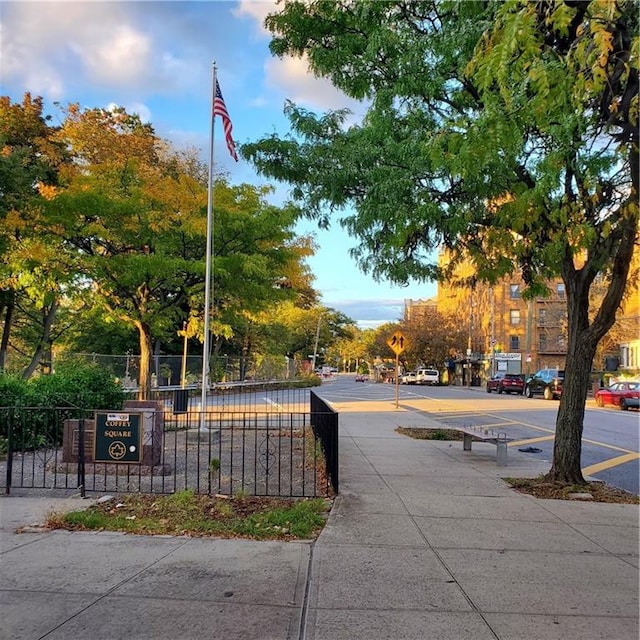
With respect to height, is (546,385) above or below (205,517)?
below

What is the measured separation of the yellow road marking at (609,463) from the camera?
10520 mm

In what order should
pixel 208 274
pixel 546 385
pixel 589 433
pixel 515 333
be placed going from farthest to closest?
pixel 515 333 < pixel 546 385 < pixel 589 433 < pixel 208 274

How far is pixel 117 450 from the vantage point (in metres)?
7.34

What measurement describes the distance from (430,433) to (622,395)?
15.8 m

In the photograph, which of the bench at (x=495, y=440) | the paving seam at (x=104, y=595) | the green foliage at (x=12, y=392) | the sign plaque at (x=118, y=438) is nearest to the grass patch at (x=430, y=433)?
the bench at (x=495, y=440)

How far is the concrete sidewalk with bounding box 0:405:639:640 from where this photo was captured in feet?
12.3

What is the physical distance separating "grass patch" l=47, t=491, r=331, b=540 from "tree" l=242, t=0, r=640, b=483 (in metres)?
3.80

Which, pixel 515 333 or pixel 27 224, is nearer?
pixel 27 224

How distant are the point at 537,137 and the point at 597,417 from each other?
1668 centimetres

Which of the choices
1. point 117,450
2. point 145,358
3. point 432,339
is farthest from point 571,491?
point 432,339

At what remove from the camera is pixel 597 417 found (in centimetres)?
2175

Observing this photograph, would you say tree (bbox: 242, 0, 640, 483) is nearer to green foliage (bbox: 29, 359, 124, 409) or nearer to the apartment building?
green foliage (bbox: 29, 359, 124, 409)

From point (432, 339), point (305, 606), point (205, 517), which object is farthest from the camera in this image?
point (432, 339)

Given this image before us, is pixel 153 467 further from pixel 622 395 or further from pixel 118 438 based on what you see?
pixel 622 395
